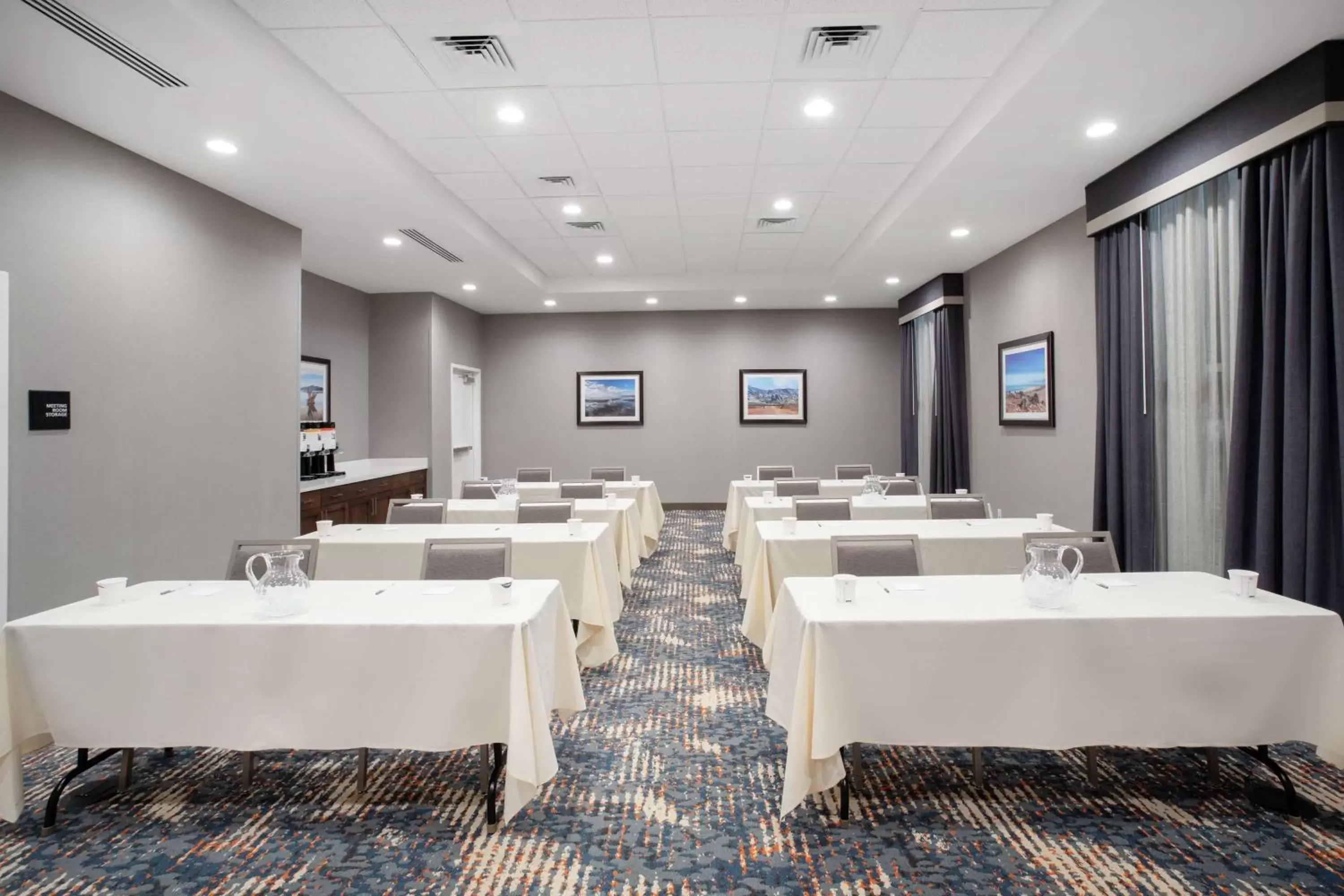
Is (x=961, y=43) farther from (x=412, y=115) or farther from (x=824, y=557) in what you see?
(x=412, y=115)

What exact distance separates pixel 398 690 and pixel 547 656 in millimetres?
546

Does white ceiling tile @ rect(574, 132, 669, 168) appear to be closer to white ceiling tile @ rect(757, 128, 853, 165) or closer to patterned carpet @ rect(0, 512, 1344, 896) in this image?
white ceiling tile @ rect(757, 128, 853, 165)

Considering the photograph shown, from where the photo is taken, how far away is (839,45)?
350 centimetres

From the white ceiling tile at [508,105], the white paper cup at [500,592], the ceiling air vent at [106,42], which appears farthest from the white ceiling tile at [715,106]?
the white paper cup at [500,592]

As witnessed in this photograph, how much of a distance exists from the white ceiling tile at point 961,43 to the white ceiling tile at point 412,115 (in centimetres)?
259

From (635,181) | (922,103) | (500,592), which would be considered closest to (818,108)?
(922,103)

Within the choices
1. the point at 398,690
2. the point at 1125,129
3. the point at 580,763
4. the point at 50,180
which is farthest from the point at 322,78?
the point at 1125,129

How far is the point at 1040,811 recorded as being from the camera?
97.4 inches

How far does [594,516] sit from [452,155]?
2.79m

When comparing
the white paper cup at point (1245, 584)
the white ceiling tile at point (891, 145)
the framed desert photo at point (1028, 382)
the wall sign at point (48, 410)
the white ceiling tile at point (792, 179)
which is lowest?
the white paper cup at point (1245, 584)

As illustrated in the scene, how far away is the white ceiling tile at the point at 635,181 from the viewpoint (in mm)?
5285

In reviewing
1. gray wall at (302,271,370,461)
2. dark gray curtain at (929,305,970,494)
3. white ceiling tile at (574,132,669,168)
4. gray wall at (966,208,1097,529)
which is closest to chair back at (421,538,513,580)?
white ceiling tile at (574,132,669,168)

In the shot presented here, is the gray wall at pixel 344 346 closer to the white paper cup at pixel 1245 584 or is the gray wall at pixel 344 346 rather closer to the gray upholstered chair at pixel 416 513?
the gray upholstered chair at pixel 416 513

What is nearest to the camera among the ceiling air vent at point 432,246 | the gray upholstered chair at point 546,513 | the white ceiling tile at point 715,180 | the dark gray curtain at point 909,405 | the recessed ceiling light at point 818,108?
the recessed ceiling light at point 818,108
